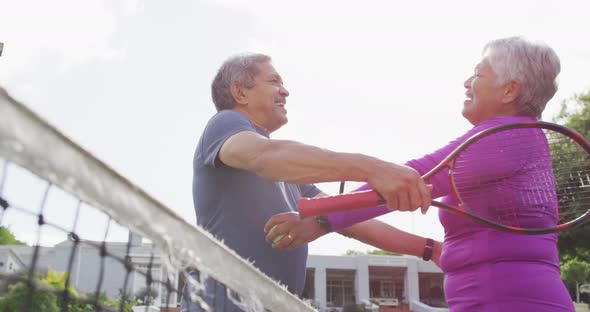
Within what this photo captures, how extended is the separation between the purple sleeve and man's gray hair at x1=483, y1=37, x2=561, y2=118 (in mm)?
158

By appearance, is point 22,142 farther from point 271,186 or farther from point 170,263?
point 271,186

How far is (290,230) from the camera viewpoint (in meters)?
2.47

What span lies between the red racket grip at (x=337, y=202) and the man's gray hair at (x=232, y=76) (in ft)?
3.31

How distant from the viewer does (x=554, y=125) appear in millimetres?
2365

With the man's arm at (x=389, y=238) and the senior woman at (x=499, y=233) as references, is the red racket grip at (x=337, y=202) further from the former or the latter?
the man's arm at (x=389, y=238)

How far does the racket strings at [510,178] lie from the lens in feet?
7.55

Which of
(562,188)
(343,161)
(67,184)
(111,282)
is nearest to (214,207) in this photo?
(343,161)

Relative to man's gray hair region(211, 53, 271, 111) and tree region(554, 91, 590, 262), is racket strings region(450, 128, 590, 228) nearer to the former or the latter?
man's gray hair region(211, 53, 271, 111)

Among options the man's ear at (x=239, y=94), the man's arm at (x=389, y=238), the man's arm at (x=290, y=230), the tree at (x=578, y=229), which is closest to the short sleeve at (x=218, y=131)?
the man's arm at (x=290, y=230)

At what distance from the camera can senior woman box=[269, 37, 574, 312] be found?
2.09 m

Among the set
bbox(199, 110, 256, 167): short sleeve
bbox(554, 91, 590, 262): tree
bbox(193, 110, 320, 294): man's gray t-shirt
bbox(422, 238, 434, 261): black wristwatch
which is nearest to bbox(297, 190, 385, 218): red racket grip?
bbox(193, 110, 320, 294): man's gray t-shirt

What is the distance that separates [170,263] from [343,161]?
0.83m

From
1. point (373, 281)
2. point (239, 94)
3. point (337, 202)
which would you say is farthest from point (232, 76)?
point (373, 281)

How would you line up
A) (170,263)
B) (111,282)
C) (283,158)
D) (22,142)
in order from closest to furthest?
(22,142)
(170,263)
(283,158)
(111,282)
